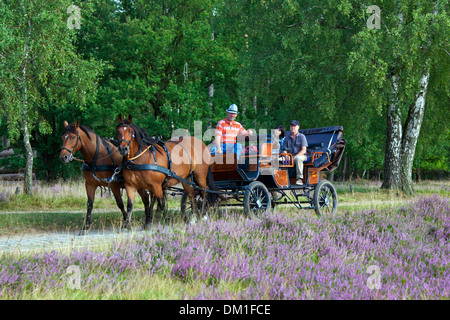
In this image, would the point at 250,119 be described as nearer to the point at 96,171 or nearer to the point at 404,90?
the point at 404,90

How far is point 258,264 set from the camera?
5312mm

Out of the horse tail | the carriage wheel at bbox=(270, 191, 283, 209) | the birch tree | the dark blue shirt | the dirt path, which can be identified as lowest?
the dirt path

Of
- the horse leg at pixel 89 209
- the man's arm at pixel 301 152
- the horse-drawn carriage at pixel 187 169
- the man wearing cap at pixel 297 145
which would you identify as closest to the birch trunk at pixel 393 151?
the horse-drawn carriage at pixel 187 169

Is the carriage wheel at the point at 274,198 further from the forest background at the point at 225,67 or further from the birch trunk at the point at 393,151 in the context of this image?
the birch trunk at the point at 393,151

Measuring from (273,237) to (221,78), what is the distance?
19707 millimetres

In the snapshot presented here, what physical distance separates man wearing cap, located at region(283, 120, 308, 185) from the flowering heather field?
3295mm

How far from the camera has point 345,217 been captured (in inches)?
336

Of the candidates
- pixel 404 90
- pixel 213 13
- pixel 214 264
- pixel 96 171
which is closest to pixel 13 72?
pixel 96 171

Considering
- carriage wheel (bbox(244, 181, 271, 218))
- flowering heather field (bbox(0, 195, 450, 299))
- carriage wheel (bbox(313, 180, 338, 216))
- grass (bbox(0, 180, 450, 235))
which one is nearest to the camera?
flowering heather field (bbox(0, 195, 450, 299))

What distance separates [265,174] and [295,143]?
1.30 metres

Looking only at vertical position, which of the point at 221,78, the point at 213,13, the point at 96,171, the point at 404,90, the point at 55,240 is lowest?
the point at 55,240

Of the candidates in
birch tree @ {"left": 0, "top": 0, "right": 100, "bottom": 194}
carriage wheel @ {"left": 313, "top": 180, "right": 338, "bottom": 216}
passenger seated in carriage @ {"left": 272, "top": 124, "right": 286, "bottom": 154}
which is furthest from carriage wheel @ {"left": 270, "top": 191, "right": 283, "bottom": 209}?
birch tree @ {"left": 0, "top": 0, "right": 100, "bottom": 194}

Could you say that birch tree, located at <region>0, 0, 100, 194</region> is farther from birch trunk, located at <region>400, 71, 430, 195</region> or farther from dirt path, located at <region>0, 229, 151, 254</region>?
birch trunk, located at <region>400, 71, 430, 195</region>

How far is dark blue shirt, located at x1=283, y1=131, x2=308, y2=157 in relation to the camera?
10.9 m
